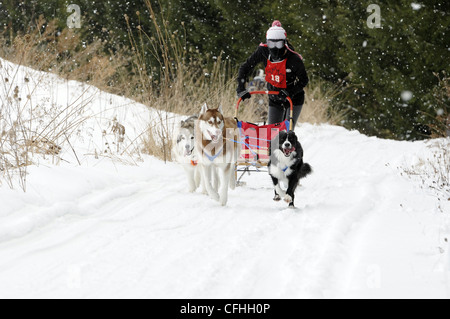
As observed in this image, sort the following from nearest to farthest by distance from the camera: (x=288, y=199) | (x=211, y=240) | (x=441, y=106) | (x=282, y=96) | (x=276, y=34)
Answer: (x=211, y=240)
(x=288, y=199)
(x=276, y=34)
(x=282, y=96)
(x=441, y=106)

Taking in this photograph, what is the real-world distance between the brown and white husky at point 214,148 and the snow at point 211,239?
20 centimetres

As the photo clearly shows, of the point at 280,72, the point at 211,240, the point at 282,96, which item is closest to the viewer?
the point at 211,240

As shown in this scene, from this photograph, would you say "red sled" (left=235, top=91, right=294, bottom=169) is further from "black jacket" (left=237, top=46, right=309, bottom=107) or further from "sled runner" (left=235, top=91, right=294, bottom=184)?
"black jacket" (left=237, top=46, right=309, bottom=107)

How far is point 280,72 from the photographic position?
557cm

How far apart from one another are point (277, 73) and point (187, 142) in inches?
49.8

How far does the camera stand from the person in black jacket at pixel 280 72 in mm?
5395

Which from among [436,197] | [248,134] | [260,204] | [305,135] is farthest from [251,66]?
[305,135]

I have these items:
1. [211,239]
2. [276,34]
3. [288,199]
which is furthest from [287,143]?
[211,239]

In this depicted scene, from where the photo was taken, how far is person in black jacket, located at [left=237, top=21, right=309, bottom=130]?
17.7 feet

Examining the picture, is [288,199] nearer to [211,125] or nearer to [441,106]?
[211,125]

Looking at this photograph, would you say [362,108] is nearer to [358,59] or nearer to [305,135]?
[358,59]

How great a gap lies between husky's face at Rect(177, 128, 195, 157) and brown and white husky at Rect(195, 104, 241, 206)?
241mm

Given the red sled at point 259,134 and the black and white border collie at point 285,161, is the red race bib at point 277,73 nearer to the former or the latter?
the red sled at point 259,134

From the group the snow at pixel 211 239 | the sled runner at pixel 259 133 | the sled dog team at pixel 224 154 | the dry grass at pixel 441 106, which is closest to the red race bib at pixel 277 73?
the sled runner at pixel 259 133
